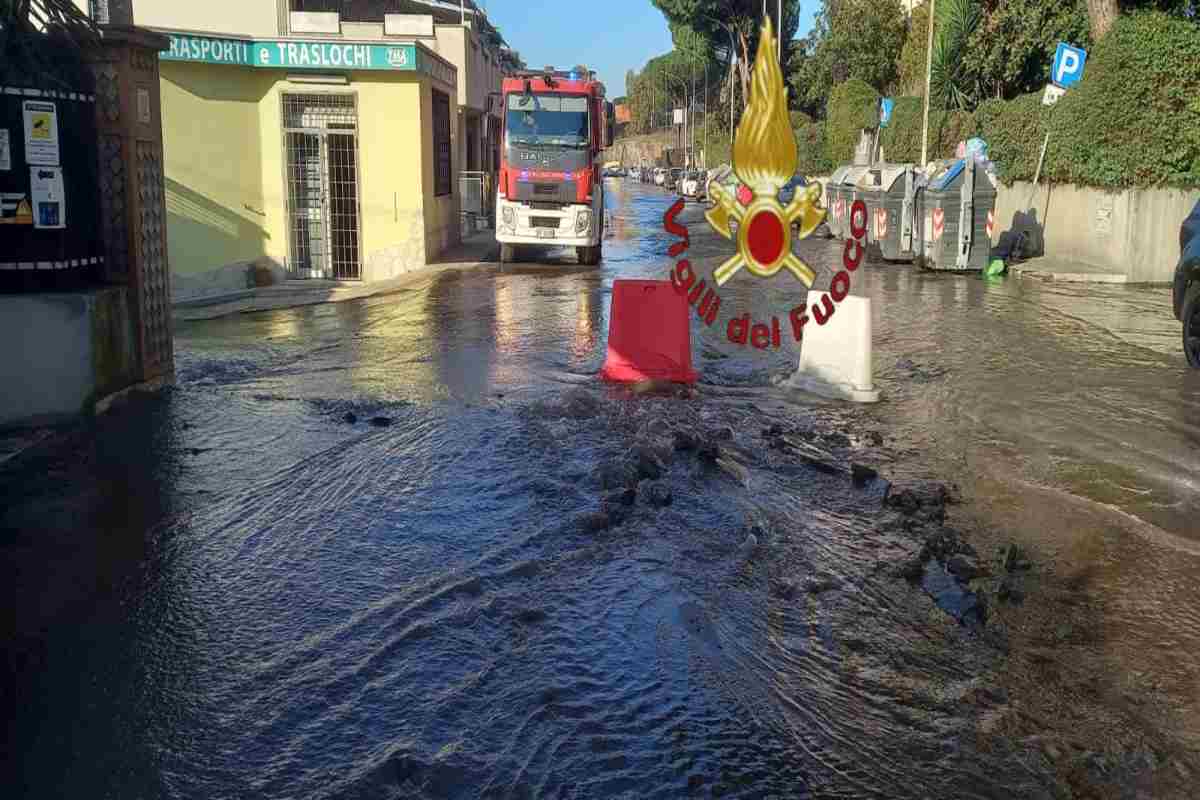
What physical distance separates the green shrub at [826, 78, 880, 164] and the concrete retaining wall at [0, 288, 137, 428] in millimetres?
32742

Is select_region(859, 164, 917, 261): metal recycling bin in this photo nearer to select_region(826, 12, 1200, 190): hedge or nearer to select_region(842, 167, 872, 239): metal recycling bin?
select_region(842, 167, 872, 239): metal recycling bin

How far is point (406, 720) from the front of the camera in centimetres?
408

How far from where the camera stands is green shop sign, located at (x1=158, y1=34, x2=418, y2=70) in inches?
786

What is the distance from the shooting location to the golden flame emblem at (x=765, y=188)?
21.2ft

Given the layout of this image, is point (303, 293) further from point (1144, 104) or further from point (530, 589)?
point (530, 589)

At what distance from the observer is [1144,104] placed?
66.0 ft

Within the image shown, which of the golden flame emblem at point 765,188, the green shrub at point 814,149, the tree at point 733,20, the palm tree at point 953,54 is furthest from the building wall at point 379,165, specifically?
the green shrub at point 814,149

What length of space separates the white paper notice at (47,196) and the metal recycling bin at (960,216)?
638 inches

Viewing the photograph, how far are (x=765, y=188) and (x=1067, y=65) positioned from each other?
19082mm

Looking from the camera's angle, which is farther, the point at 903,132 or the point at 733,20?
the point at 903,132

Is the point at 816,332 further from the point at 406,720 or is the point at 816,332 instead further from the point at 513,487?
the point at 406,720

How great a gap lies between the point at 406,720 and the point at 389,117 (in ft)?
62.1

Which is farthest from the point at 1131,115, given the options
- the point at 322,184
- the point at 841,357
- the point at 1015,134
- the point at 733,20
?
the point at 322,184

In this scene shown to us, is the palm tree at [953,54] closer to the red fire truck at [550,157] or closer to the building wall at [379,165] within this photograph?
the red fire truck at [550,157]
